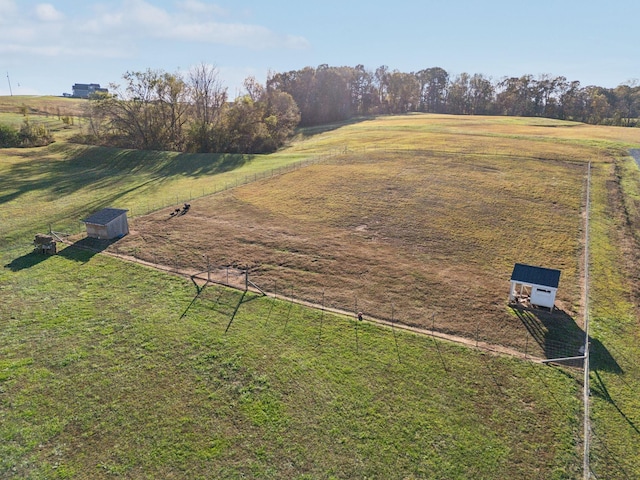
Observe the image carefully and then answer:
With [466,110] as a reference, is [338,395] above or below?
below

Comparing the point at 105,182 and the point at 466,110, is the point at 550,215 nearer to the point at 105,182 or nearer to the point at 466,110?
the point at 105,182

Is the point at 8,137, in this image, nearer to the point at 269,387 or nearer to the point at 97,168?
the point at 97,168

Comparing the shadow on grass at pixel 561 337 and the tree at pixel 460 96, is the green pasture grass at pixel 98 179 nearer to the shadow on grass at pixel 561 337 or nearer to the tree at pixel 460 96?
the shadow on grass at pixel 561 337

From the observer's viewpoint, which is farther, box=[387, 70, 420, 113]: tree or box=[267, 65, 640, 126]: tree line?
box=[387, 70, 420, 113]: tree

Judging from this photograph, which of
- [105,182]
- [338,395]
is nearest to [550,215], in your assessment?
[338,395]

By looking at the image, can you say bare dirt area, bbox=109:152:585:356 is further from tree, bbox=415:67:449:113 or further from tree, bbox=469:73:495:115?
tree, bbox=415:67:449:113

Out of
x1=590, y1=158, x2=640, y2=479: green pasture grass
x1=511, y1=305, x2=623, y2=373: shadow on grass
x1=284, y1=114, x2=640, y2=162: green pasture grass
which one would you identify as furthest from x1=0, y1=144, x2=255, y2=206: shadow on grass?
x1=590, y1=158, x2=640, y2=479: green pasture grass

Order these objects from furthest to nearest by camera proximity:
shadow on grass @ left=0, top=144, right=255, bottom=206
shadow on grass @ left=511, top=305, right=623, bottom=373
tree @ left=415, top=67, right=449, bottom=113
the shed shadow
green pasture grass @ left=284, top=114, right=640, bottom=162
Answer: tree @ left=415, top=67, right=449, bottom=113
green pasture grass @ left=284, top=114, right=640, bottom=162
shadow on grass @ left=0, top=144, right=255, bottom=206
the shed shadow
shadow on grass @ left=511, top=305, right=623, bottom=373

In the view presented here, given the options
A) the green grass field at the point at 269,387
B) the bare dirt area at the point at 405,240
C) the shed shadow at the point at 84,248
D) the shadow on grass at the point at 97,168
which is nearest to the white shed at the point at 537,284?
the bare dirt area at the point at 405,240
